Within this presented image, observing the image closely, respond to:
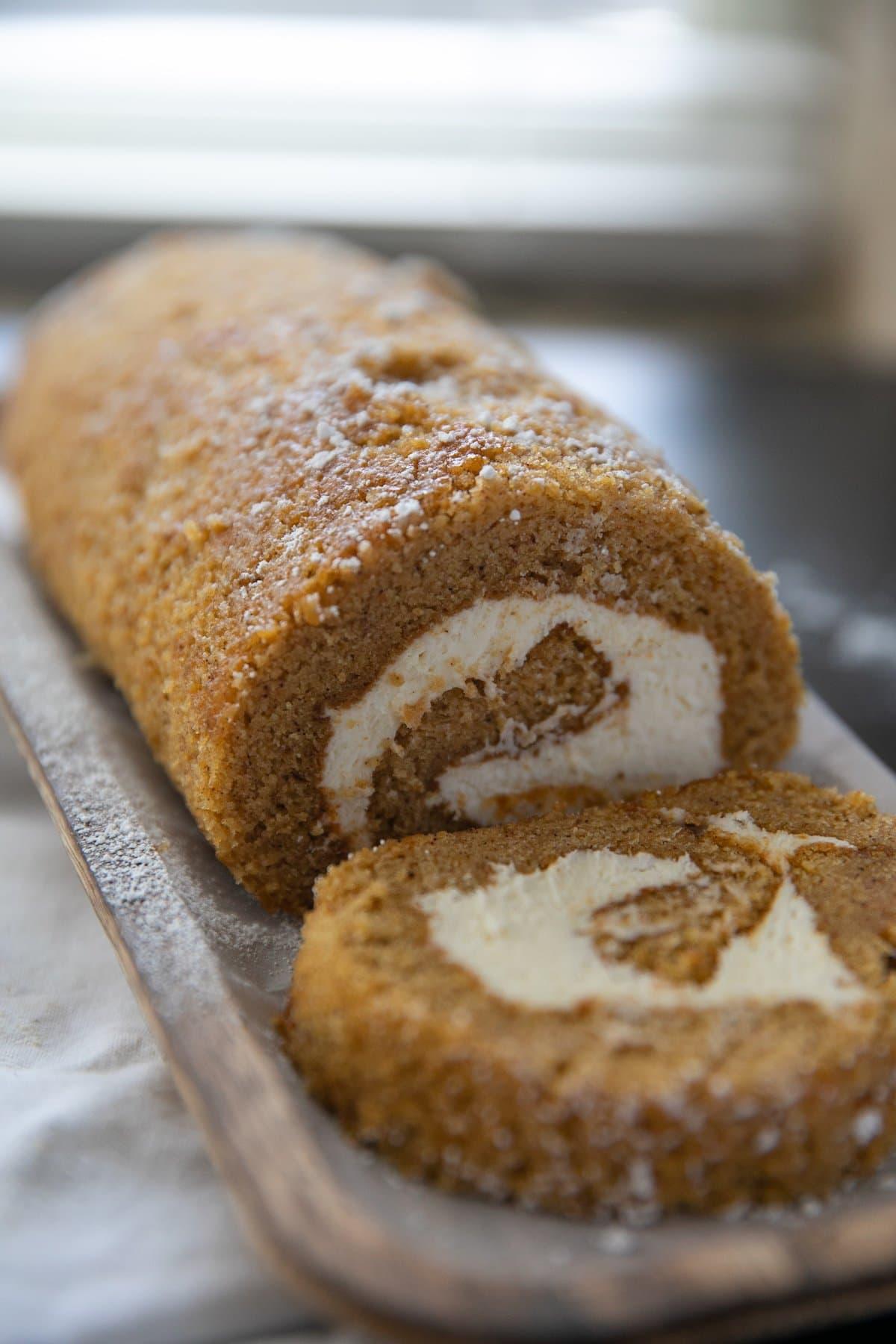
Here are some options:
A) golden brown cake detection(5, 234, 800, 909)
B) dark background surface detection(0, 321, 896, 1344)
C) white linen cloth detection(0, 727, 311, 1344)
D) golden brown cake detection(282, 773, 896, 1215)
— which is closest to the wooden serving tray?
golden brown cake detection(282, 773, 896, 1215)

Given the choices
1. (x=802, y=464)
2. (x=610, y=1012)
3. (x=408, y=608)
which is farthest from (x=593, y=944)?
(x=802, y=464)

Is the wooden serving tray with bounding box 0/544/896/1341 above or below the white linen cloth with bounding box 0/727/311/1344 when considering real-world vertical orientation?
above

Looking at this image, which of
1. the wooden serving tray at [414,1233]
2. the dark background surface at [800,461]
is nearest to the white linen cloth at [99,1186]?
the wooden serving tray at [414,1233]

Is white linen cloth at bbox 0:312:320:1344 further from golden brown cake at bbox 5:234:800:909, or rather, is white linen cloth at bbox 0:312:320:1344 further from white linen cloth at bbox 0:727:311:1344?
golden brown cake at bbox 5:234:800:909

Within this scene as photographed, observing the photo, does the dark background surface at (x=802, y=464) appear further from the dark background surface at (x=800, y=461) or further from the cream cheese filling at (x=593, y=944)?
the cream cheese filling at (x=593, y=944)

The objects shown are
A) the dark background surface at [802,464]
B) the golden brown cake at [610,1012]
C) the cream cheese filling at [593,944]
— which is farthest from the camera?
the dark background surface at [802,464]

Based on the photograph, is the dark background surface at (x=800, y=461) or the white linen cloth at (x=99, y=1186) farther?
the dark background surface at (x=800, y=461)
